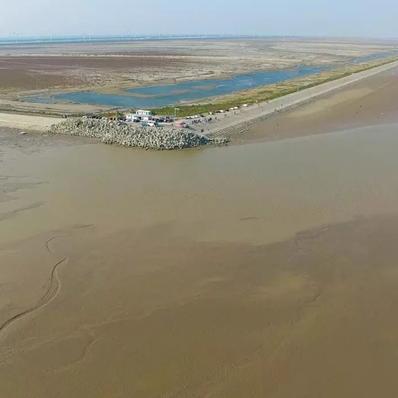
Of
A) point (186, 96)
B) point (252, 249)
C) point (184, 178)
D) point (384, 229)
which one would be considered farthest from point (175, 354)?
point (186, 96)

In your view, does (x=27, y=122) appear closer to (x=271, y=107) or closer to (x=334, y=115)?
(x=271, y=107)

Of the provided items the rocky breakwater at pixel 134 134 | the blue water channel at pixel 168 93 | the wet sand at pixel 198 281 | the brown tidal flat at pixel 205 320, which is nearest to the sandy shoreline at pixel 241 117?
the rocky breakwater at pixel 134 134

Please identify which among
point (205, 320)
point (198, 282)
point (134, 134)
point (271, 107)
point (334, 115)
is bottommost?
point (205, 320)

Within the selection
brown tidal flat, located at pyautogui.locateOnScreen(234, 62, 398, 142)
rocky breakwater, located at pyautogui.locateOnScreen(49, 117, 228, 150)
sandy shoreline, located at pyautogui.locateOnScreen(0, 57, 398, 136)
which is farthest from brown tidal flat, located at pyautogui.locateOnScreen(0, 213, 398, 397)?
sandy shoreline, located at pyautogui.locateOnScreen(0, 57, 398, 136)

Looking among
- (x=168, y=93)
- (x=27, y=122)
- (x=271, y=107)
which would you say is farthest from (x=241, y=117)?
(x=168, y=93)

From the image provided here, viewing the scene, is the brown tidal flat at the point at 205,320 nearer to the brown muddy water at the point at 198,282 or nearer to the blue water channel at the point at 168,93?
the brown muddy water at the point at 198,282

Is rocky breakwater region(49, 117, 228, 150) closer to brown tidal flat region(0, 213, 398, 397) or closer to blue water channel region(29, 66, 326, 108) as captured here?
blue water channel region(29, 66, 326, 108)
